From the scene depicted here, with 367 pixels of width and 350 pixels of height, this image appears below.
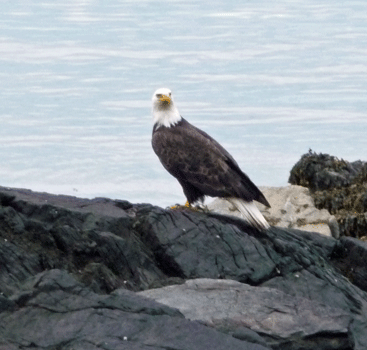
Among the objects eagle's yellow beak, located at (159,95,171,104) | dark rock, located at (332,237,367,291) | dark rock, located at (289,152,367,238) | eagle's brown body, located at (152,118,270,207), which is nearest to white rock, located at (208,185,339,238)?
dark rock, located at (289,152,367,238)

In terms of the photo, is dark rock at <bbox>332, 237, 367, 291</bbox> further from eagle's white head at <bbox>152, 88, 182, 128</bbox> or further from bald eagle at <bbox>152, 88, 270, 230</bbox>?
eagle's white head at <bbox>152, 88, 182, 128</bbox>

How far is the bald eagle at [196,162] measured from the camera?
13.5 m

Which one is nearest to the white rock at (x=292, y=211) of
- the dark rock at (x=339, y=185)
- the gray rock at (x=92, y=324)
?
the dark rock at (x=339, y=185)

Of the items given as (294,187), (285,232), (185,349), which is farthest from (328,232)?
(185,349)

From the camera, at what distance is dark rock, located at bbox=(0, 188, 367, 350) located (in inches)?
339

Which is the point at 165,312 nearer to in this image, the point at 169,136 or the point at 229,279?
the point at 229,279

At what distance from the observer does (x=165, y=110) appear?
46.4 ft

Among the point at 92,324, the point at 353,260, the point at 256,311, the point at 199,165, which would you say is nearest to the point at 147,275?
the point at 256,311

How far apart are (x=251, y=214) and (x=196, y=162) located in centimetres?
112

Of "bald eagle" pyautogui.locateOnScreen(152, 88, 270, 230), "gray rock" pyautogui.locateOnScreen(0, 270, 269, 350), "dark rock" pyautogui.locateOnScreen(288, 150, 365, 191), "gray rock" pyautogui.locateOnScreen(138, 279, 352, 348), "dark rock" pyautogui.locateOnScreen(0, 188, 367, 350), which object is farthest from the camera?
"dark rock" pyautogui.locateOnScreen(288, 150, 365, 191)

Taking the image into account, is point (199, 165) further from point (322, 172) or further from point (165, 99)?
point (322, 172)

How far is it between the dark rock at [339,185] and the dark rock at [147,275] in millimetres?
4067

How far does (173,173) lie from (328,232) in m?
4.05

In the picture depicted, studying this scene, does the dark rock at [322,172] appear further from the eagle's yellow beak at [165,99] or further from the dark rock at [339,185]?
the eagle's yellow beak at [165,99]
